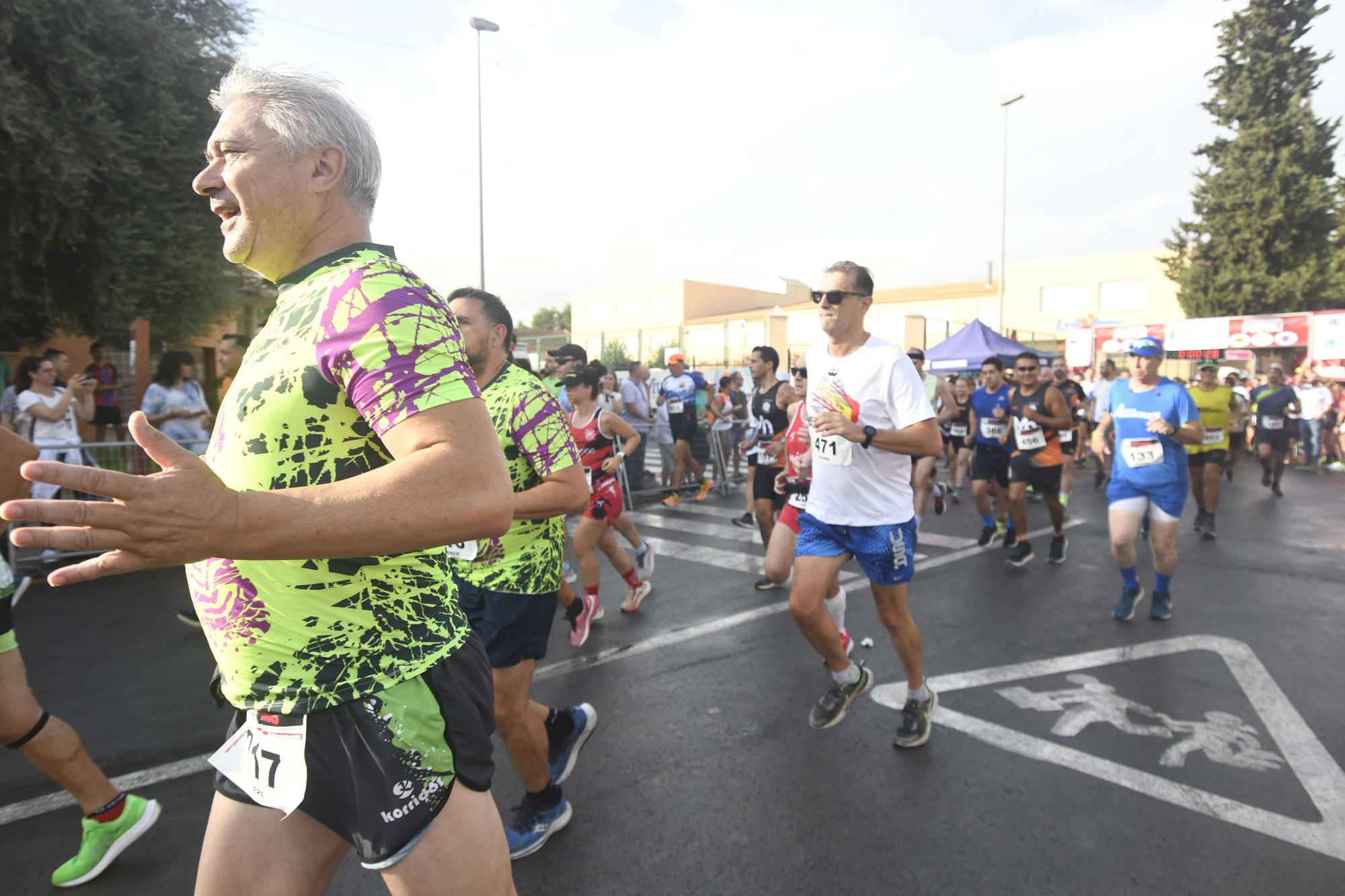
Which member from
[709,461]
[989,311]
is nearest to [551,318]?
[989,311]

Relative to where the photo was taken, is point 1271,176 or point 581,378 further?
point 1271,176

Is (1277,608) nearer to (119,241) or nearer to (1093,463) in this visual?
(1093,463)

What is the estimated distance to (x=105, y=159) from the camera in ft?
32.7

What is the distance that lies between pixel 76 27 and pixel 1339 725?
43.3 feet

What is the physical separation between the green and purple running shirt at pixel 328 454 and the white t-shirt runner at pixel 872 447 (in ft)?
8.97

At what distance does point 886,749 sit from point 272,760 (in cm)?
299

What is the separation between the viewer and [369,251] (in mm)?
1411

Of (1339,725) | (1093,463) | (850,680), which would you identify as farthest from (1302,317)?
(850,680)

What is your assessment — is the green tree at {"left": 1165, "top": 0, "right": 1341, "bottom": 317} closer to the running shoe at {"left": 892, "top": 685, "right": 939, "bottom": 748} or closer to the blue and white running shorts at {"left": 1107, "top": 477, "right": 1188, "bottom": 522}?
the blue and white running shorts at {"left": 1107, "top": 477, "right": 1188, "bottom": 522}

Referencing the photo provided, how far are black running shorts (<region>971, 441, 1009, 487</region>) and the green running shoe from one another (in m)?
7.69

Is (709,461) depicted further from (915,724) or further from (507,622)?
(507,622)

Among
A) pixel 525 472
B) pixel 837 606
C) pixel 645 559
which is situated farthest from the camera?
pixel 645 559

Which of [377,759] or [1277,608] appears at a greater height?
[377,759]

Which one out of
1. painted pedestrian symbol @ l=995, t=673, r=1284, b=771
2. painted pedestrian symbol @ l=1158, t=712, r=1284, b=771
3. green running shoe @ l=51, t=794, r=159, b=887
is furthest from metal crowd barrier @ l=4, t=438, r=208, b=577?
painted pedestrian symbol @ l=1158, t=712, r=1284, b=771
